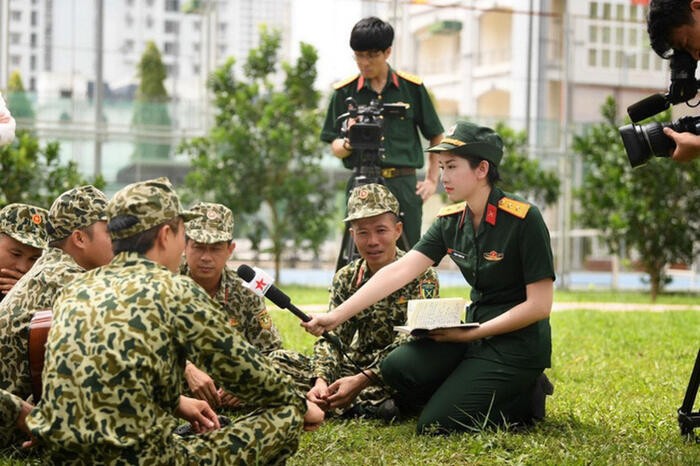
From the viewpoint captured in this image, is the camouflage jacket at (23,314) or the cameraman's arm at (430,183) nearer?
the camouflage jacket at (23,314)

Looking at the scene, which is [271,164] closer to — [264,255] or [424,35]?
[264,255]

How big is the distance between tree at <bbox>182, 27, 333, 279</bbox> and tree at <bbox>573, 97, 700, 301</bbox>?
4.17 metres

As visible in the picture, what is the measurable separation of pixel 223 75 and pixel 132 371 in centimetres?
1278

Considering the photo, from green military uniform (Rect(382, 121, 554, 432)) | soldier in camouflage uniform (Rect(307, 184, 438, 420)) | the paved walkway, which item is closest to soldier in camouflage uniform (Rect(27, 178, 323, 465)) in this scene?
green military uniform (Rect(382, 121, 554, 432))

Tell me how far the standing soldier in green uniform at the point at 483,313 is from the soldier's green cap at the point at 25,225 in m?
1.38

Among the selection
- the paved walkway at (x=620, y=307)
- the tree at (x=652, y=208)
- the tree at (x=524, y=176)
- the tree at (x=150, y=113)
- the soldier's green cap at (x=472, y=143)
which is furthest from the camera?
the tree at (x=524, y=176)

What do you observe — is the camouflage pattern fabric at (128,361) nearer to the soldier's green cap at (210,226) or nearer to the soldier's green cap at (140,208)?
the soldier's green cap at (140,208)

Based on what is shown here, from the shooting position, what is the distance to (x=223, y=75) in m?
15.5

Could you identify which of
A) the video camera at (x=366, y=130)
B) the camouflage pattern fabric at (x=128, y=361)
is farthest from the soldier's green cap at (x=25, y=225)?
the video camera at (x=366, y=130)

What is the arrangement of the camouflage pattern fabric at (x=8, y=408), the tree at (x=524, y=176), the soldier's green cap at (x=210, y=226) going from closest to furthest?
1. the camouflage pattern fabric at (x=8, y=408)
2. the soldier's green cap at (x=210, y=226)
3. the tree at (x=524, y=176)

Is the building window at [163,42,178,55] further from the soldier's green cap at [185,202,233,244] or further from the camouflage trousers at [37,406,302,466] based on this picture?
the camouflage trousers at [37,406,302,466]

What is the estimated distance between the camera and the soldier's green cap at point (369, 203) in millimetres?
5082

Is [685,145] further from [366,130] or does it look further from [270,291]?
[366,130]

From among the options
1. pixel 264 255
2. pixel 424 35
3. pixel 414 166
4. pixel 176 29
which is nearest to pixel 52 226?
pixel 414 166
